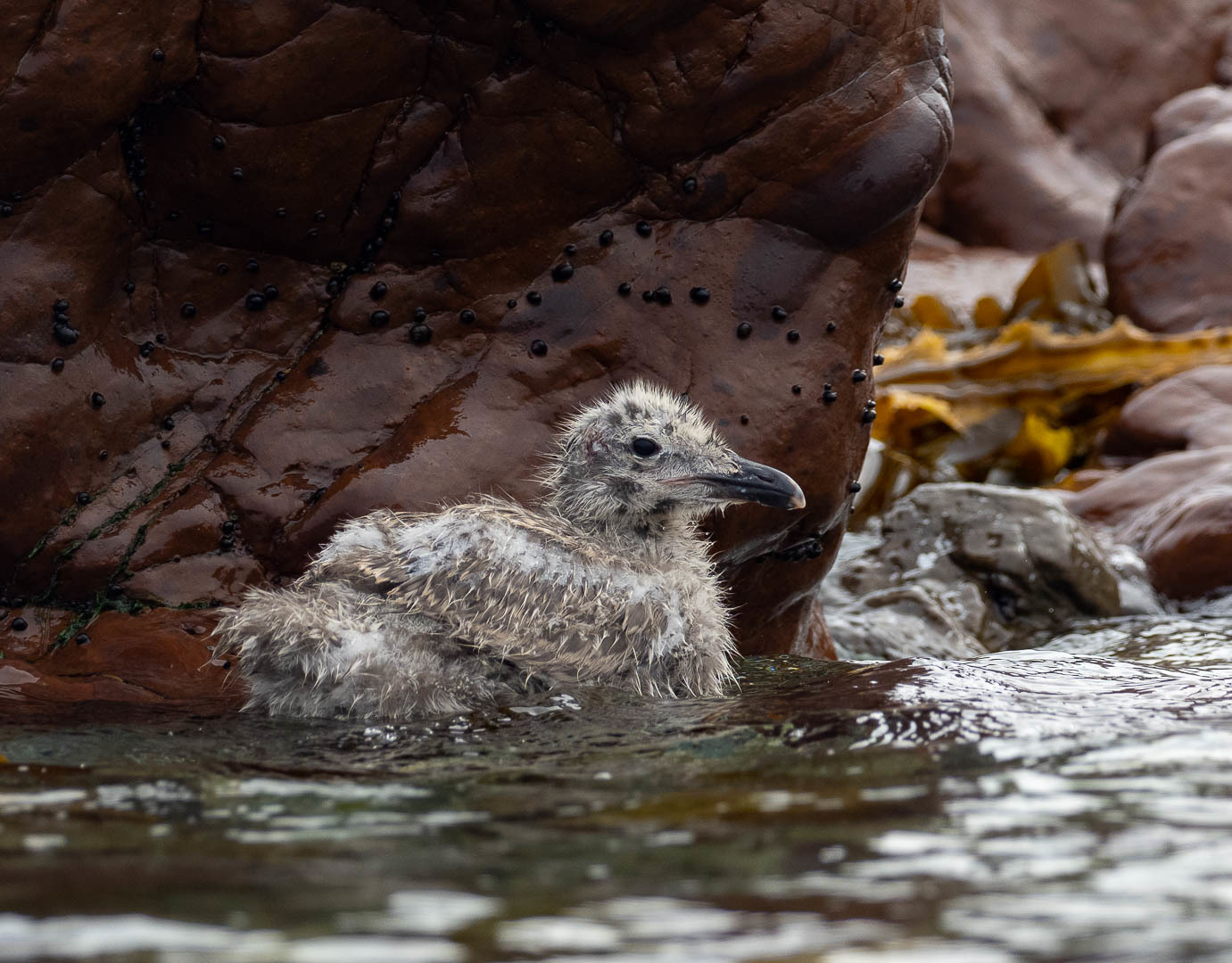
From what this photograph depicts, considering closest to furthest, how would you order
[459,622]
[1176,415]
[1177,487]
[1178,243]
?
[459,622], [1177,487], [1176,415], [1178,243]

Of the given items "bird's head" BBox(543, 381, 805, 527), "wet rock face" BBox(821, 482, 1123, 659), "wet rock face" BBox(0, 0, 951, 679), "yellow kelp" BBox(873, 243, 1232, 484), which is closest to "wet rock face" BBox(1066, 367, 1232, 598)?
"wet rock face" BBox(821, 482, 1123, 659)

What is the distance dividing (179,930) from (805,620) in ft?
14.5

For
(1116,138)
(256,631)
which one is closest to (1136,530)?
(256,631)

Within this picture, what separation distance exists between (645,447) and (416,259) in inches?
47.2

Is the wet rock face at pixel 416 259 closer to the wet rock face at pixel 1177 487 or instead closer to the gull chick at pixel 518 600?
the gull chick at pixel 518 600

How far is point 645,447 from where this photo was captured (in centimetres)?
539

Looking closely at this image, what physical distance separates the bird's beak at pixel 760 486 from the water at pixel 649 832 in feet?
3.10

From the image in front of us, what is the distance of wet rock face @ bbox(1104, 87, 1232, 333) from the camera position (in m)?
14.3

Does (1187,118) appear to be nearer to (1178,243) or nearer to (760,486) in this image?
(1178,243)

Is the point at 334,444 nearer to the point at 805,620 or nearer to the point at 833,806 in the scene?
the point at 805,620

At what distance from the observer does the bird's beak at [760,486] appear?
17.3 feet

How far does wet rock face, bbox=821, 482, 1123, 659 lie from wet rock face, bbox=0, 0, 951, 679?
1.66 meters

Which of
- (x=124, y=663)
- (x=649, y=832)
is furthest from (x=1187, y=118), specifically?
(x=649, y=832)

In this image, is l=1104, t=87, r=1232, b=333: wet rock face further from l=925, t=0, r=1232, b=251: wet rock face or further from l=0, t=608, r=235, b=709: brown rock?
l=0, t=608, r=235, b=709: brown rock
